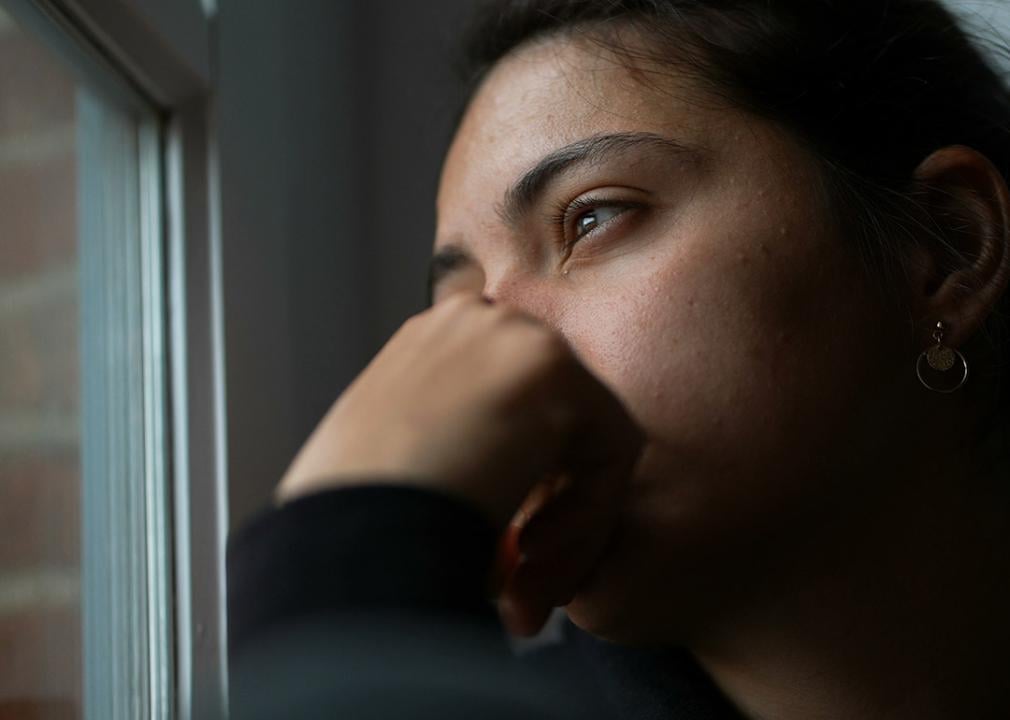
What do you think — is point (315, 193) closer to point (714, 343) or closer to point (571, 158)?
point (571, 158)

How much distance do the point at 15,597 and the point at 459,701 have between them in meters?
0.34

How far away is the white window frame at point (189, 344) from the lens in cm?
83

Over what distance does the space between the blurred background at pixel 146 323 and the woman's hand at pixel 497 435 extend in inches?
9.8

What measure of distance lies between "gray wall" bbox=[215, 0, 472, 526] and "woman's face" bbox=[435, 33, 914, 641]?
10.8 inches

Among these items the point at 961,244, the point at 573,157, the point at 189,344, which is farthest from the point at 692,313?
the point at 189,344

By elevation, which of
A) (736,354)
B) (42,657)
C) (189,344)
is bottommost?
→ (42,657)

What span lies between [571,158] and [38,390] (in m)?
0.40

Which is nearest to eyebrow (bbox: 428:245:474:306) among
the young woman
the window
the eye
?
the young woman

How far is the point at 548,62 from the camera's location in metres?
0.81

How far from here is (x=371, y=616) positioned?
1.65 feet

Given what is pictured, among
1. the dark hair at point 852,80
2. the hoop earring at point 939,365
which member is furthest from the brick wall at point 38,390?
the hoop earring at point 939,365

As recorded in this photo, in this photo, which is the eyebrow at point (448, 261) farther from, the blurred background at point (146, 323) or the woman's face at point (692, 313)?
the blurred background at point (146, 323)

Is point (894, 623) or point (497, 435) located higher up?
point (497, 435)

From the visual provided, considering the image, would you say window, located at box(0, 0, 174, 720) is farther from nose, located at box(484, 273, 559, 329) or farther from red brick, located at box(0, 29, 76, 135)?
nose, located at box(484, 273, 559, 329)
